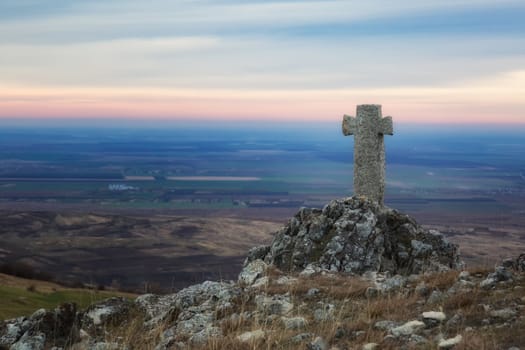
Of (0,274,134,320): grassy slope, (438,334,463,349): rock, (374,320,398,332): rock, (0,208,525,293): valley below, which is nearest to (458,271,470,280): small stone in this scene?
(374,320,398,332): rock

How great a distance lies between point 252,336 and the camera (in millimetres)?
7410

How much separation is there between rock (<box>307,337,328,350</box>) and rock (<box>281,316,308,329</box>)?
1.25 m

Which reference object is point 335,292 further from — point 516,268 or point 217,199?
point 217,199

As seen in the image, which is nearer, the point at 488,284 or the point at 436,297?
the point at 436,297

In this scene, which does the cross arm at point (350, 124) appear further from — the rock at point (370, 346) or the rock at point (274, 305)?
the rock at point (370, 346)

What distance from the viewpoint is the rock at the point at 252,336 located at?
7.29m

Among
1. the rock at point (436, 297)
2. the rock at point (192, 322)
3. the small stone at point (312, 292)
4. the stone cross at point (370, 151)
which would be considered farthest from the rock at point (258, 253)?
the rock at point (436, 297)

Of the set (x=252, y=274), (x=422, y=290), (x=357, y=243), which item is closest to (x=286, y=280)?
(x=252, y=274)

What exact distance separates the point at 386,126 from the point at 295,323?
12.8m

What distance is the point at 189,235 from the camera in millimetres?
126062

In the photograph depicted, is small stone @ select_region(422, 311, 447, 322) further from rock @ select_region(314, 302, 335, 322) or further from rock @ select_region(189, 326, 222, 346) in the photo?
rock @ select_region(189, 326, 222, 346)

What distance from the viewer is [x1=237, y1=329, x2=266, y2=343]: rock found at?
7295 mm

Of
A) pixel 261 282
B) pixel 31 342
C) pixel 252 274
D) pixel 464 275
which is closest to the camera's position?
pixel 31 342

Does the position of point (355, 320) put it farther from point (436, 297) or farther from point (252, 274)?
point (252, 274)
